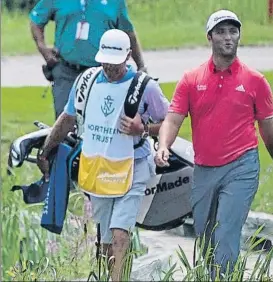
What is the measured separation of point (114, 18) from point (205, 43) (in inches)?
19.5

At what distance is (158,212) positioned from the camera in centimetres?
539

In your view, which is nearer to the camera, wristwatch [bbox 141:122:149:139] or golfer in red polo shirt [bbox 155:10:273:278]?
golfer in red polo shirt [bbox 155:10:273:278]

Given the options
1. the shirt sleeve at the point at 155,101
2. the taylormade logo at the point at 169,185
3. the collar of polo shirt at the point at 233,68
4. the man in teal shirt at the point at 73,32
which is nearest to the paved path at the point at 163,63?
the man in teal shirt at the point at 73,32

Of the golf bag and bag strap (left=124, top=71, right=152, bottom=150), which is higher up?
bag strap (left=124, top=71, right=152, bottom=150)

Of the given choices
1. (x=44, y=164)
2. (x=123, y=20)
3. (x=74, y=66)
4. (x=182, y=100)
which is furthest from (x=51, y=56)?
(x=182, y=100)

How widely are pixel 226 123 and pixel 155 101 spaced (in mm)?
409

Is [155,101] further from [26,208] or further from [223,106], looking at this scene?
[26,208]

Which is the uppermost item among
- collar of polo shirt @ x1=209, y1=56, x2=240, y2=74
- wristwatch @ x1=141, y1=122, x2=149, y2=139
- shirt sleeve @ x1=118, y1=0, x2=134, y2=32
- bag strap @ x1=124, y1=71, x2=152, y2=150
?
shirt sleeve @ x1=118, y1=0, x2=134, y2=32

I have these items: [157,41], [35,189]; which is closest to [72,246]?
[35,189]

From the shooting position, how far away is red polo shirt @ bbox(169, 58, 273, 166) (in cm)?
459

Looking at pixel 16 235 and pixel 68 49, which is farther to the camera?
pixel 16 235

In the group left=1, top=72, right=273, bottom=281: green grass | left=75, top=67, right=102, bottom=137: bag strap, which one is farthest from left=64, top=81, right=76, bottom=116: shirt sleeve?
left=1, top=72, right=273, bottom=281: green grass

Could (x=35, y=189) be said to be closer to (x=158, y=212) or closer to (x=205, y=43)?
(x=158, y=212)

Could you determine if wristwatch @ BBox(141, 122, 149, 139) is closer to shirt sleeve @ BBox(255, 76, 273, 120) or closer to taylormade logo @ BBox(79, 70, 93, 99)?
taylormade logo @ BBox(79, 70, 93, 99)
